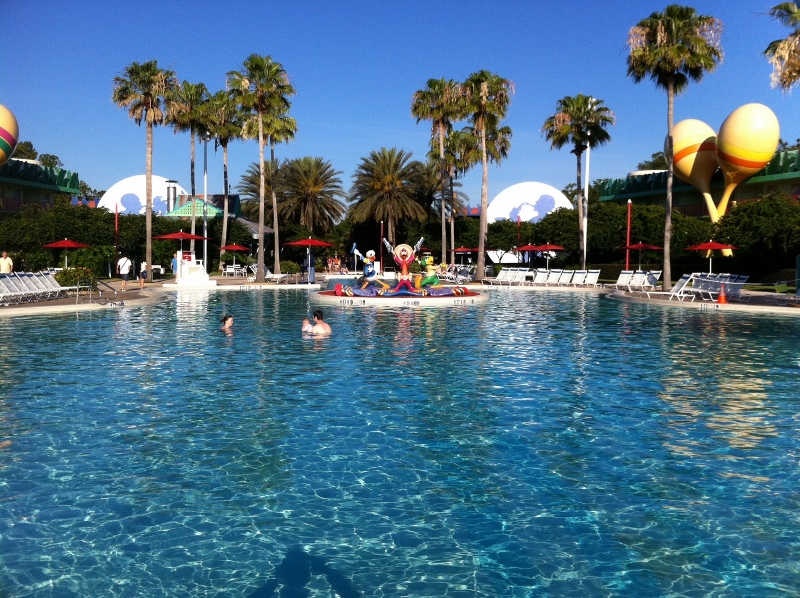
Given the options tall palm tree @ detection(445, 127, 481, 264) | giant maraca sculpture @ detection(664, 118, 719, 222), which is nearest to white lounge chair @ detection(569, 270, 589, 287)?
tall palm tree @ detection(445, 127, 481, 264)

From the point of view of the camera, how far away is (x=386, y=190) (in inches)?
2758

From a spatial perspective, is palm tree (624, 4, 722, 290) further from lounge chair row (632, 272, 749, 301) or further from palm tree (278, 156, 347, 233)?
palm tree (278, 156, 347, 233)

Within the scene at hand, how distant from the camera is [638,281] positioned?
35.0m

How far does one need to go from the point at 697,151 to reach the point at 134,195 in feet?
226

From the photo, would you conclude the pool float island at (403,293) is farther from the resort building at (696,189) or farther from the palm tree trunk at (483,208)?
the resort building at (696,189)

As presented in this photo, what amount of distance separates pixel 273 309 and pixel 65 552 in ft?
68.3

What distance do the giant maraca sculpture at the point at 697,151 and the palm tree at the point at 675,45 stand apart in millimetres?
34308

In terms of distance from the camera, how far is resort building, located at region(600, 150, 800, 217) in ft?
226

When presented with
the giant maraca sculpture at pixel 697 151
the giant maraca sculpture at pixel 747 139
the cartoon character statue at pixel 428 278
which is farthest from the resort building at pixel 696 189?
the cartoon character statue at pixel 428 278

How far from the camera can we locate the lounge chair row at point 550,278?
41.2 m

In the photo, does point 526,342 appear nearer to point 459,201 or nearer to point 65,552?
point 65,552

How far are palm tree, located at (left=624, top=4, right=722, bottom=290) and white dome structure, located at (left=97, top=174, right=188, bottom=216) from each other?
70.6 metres

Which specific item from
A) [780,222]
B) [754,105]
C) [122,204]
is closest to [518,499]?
[780,222]

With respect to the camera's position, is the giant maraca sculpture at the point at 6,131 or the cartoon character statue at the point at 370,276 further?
the giant maraca sculpture at the point at 6,131
